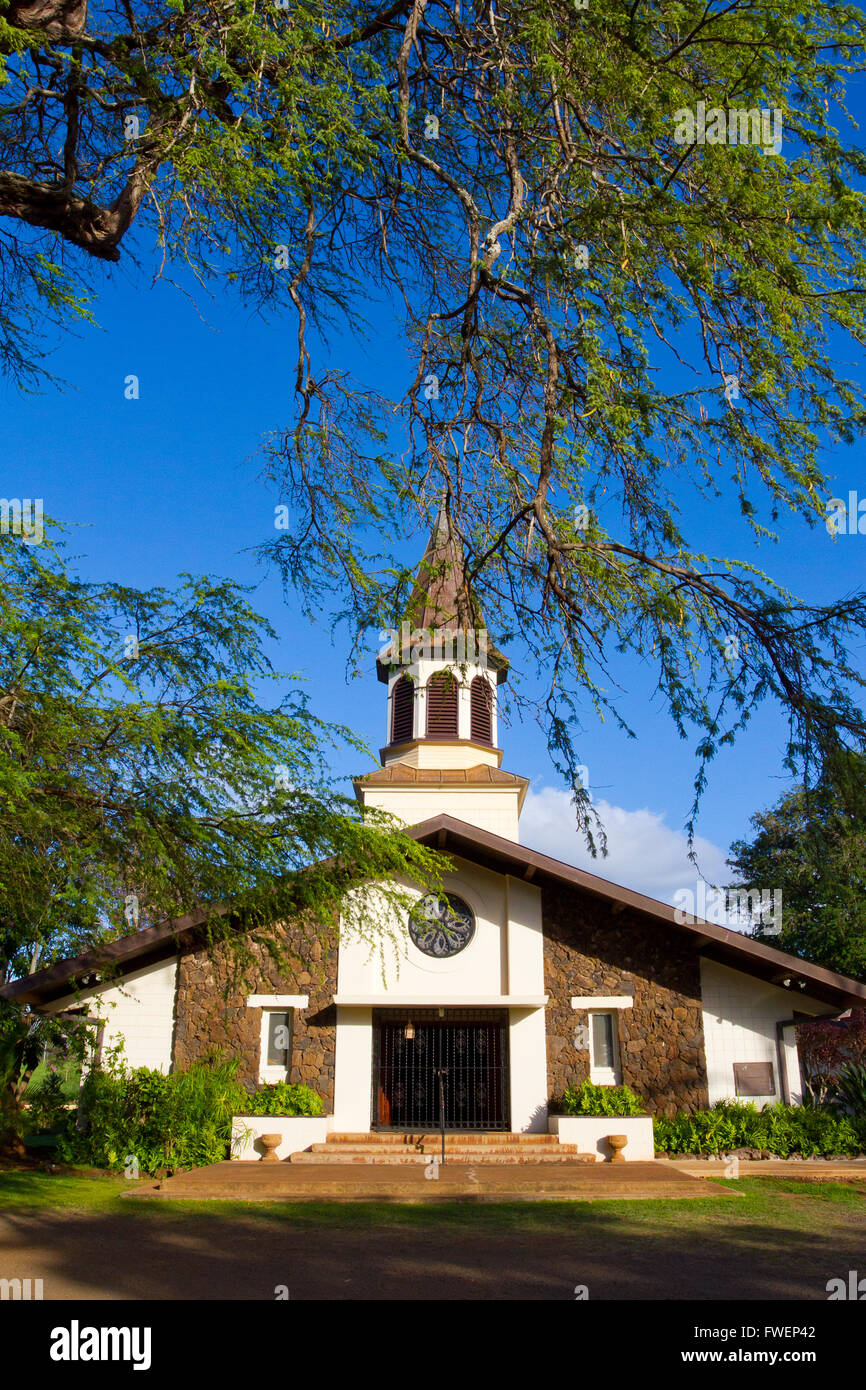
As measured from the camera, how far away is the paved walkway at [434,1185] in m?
12.2

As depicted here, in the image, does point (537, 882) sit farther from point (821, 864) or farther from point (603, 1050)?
point (821, 864)

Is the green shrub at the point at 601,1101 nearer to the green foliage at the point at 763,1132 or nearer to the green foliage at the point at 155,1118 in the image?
the green foliage at the point at 763,1132

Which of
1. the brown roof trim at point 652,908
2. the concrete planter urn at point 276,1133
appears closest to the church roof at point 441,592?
the brown roof trim at point 652,908

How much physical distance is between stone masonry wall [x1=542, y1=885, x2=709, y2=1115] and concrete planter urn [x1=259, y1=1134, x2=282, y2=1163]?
4575mm

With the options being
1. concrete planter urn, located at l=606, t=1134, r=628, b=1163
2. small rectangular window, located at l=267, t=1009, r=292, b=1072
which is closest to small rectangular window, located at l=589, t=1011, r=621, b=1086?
concrete planter urn, located at l=606, t=1134, r=628, b=1163

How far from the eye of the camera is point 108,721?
7.38m

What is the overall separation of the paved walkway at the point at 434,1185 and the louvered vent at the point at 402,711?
10796mm

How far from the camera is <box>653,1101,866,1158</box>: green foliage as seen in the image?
50.9ft

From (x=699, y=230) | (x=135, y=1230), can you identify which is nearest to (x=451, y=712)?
(x=135, y=1230)

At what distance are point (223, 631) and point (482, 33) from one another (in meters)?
4.77

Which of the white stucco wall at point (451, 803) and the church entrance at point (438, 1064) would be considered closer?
the church entrance at point (438, 1064)

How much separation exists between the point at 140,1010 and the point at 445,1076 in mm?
5363

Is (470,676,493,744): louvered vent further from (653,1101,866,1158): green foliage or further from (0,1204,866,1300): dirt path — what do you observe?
(0,1204,866,1300): dirt path

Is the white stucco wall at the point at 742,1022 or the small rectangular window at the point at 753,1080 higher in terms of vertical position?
the white stucco wall at the point at 742,1022
